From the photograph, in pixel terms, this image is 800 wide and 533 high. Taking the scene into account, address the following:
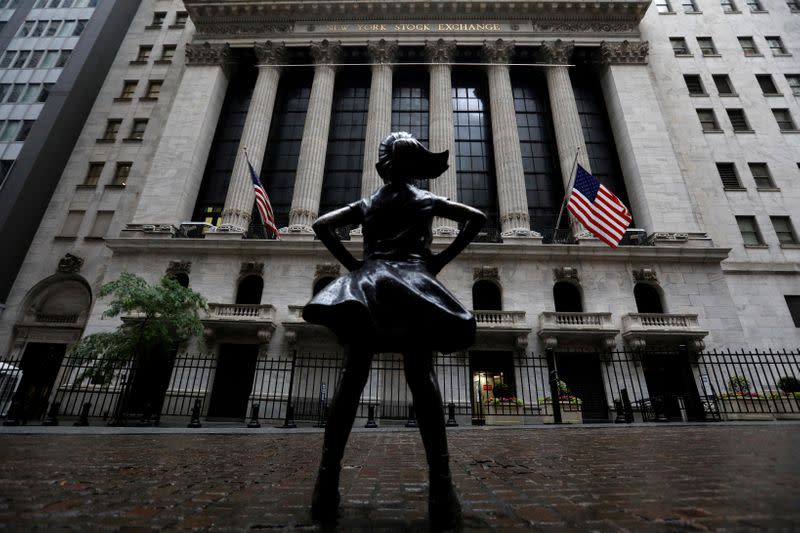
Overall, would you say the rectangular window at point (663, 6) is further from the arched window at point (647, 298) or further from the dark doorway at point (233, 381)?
the dark doorway at point (233, 381)

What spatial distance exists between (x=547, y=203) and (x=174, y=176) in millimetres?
23283

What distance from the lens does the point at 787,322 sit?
2061 cm

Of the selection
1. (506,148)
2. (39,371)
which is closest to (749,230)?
(506,148)

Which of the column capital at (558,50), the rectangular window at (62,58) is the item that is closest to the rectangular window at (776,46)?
the column capital at (558,50)

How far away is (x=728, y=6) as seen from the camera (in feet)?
98.0

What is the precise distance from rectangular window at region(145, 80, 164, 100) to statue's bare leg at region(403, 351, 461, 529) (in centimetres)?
3422

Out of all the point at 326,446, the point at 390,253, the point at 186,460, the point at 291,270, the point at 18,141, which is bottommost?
the point at 186,460

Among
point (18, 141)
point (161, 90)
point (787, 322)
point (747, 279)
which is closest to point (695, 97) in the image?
point (747, 279)

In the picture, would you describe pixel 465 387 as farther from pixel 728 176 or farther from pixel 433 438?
pixel 728 176

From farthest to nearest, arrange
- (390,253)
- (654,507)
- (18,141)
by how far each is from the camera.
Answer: (18,141) → (390,253) → (654,507)

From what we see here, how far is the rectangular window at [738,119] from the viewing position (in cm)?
2583

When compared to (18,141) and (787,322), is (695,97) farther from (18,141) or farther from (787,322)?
(18,141)

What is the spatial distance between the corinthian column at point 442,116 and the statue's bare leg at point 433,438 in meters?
18.9

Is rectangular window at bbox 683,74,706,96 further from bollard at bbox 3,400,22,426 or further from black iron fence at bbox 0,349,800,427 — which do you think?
bollard at bbox 3,400,22,426
